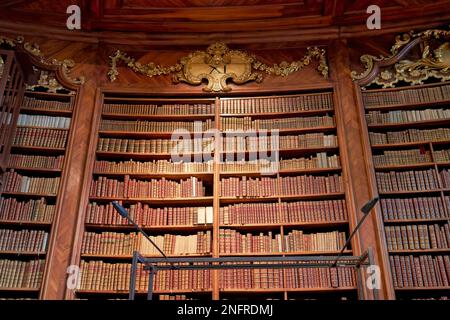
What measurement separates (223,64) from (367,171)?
1.85m

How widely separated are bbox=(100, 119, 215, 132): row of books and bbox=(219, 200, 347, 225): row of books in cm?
90

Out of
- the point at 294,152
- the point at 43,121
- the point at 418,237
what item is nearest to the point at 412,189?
the point at 418,237

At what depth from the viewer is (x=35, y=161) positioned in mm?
4355

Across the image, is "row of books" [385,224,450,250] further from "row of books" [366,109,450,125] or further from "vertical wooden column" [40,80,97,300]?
"vertical wooden column" [40,80,97,300]

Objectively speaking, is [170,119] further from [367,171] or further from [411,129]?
[411,129]

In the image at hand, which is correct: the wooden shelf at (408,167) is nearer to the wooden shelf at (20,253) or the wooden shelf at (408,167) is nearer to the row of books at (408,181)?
the row of books at (408,181)

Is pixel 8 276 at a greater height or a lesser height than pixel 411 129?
lesser

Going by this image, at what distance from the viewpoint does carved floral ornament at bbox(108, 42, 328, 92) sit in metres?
4.84

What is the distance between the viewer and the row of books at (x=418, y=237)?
3873 mm

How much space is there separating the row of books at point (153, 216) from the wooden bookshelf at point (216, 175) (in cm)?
2

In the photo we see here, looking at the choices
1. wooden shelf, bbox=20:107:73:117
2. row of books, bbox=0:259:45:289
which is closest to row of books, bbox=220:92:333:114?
wooden shelf, bbox=20:107:73:117

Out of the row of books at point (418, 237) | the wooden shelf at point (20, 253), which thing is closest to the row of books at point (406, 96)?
the row of books at point (418, 237)
